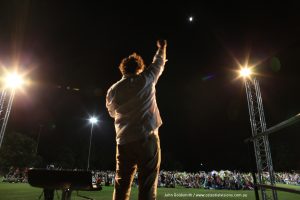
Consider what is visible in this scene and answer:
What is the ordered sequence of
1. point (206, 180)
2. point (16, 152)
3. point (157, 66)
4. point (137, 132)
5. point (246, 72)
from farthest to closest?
point (16, 152) < point (206, 180) < point (246, 72) < point (157, 66) < point (137, 132)

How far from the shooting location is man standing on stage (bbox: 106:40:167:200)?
2176 mm

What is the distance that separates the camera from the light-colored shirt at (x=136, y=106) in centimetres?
227

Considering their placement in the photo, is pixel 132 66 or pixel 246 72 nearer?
pixel 132 66

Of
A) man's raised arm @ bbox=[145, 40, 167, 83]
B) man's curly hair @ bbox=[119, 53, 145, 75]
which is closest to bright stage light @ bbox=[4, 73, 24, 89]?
man's curly hair @ bbox=[119, 53, 145, 75]

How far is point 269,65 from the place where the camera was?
37.1 feet

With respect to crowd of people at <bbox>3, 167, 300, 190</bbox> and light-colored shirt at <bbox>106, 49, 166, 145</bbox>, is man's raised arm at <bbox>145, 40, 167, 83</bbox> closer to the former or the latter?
light-colored shirt at <bbox>106, 49, 166, 145</bbox>

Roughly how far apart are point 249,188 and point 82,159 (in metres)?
39.6

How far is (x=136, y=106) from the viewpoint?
233cm

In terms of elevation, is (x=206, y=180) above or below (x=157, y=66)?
below

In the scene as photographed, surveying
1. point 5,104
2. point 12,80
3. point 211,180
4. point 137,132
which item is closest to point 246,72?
point 137,132

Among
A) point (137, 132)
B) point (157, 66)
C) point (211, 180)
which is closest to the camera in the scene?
point (137, 132)

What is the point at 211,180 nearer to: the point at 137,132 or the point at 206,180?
the point at 206,180

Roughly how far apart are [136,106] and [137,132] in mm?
248

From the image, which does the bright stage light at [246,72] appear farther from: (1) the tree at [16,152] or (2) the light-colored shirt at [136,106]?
(1) the tree at [16,152]
